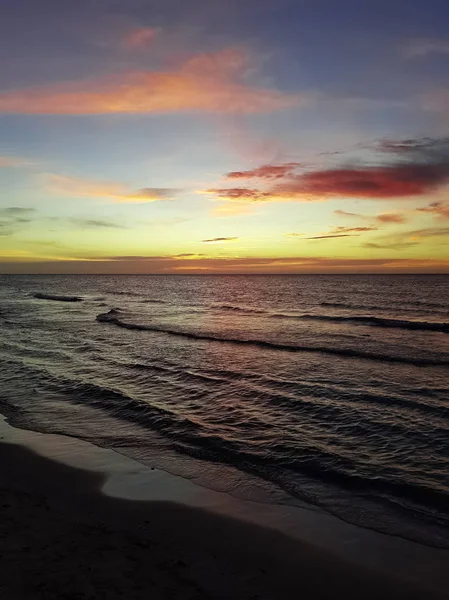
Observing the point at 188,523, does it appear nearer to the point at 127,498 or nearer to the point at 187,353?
the point at 127,498

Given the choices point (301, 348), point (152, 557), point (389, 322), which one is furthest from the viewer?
point (389, 322)

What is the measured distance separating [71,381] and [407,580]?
15118mm

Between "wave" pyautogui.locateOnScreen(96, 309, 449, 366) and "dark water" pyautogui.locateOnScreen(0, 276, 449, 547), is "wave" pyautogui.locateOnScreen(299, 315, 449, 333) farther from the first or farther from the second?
"wave" pyautogui.locateOnScreen(96, 309, 449, 366)

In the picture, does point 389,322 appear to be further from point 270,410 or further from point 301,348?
point 270,410

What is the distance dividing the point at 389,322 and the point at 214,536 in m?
36.4

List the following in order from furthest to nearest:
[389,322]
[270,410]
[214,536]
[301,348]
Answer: [389,322]
[301,348]
[270,410]
[214,536]

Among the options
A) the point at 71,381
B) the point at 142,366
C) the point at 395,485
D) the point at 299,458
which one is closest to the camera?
the point at 395,485

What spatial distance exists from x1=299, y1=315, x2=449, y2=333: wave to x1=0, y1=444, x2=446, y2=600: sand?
3352cm

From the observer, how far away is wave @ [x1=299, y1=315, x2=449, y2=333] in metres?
37.1

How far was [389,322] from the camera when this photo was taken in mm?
40156

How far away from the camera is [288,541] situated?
285 inches

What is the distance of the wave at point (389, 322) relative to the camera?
37.1 meters

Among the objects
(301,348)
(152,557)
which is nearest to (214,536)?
(152,557)

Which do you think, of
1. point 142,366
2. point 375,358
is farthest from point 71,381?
point 375,358
